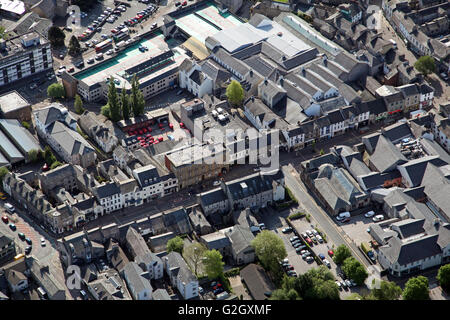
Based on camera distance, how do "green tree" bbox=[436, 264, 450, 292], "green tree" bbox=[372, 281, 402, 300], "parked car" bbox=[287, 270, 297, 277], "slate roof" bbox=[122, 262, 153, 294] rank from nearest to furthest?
"green tree" bbox=[372, 281, 402, 300]
"slate roof" bbox=[122, 262, 153, 294]
"green tree" bbox=[436, 264, 450, 292]
"parked car" bbox=[287, 270, 297, 277]

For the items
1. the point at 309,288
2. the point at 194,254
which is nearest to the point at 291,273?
the point at 309,288

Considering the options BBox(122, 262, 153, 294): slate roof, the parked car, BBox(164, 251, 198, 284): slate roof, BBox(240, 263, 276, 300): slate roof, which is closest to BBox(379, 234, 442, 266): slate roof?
the parked car

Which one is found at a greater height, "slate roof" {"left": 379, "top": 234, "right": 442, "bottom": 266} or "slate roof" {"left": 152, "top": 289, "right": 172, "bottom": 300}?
"slate roof" {"left": 379, "top": 234, "right": 442, "bottom": 266}

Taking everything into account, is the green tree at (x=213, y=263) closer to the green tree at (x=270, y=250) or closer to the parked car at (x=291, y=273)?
the green tree at (x=270, y=250)

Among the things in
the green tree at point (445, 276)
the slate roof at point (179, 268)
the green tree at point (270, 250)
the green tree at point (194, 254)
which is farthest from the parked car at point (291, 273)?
the green tree at point (445, 276)

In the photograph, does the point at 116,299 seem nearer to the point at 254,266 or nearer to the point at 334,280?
the point at 254,266

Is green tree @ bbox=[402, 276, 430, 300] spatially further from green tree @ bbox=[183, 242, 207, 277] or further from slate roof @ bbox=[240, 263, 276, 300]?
green tree @ bbox=[183, 242, 207, 277]

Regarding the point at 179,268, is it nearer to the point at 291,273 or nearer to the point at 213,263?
the point at 213,263

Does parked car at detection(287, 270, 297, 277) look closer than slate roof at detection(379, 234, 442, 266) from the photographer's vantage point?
No

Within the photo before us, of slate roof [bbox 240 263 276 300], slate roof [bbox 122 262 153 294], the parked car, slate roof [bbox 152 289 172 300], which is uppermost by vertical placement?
slate roof [bbox 122 262 153 294]
